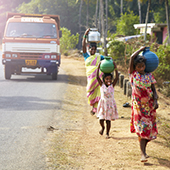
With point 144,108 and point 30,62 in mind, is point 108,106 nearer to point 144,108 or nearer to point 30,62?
point 144,108

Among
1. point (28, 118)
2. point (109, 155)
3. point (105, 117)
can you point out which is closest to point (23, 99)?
point (28, 118)

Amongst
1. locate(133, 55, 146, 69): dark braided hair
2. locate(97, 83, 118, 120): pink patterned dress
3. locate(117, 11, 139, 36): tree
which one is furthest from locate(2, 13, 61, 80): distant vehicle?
locate(117, 11, 139, 36): tree

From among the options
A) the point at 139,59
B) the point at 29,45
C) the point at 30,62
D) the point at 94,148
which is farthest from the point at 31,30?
the point at 139,59

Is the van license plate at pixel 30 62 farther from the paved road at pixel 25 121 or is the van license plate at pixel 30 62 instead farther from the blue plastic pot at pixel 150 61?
the blue plastic pot at pixel 150 61

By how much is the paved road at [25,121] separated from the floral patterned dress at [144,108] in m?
1.46

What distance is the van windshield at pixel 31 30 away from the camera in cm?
1295

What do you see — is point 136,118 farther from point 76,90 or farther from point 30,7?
point 30,7

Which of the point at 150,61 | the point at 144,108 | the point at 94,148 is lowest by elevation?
the point at 94,148

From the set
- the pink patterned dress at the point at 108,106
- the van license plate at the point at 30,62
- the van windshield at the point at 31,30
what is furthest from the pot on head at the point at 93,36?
the van windshield at the point at 31,30

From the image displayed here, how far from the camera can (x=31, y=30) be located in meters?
13.1

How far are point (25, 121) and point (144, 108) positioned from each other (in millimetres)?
3169

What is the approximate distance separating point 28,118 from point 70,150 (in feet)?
7.36

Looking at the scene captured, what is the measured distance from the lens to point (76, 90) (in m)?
11.6

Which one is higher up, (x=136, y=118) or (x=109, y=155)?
(x=136, y=118)
